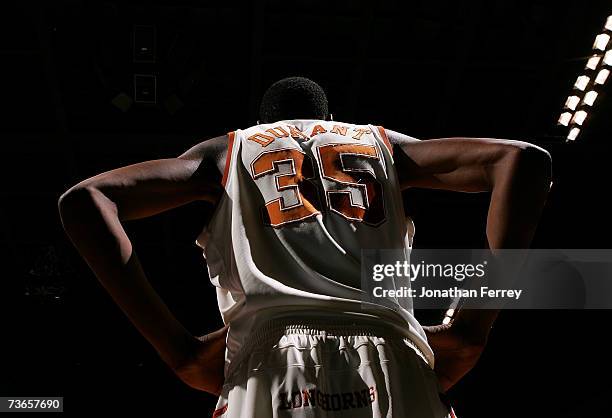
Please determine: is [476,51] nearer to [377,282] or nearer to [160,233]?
[160,233]

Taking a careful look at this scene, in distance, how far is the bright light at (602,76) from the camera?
736cm

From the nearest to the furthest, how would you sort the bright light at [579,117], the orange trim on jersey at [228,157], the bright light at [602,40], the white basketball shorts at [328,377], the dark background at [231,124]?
the white basketball shorts at [328,377]
the orange trim on jersey at [228,157]
the dark background at [231,124]
the bright light at [602,40]
the bright light at [579,117]

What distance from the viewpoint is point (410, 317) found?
148 cm

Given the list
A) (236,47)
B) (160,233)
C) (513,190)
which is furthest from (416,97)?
(513,190)

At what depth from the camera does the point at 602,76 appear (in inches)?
292

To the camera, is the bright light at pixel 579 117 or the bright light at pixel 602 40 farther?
the bright light at pixel 579 117

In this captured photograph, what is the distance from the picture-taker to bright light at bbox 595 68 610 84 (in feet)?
24.1

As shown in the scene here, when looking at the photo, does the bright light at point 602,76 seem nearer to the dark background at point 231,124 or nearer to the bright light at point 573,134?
the dark background at point 231,124

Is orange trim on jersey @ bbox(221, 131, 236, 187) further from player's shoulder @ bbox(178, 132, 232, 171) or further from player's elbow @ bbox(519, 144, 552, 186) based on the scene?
player's elbow @ bbox(519, 144, 552, 186)

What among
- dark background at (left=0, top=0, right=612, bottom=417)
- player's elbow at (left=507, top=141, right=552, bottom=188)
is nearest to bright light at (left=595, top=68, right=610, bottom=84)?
dark background at (left=0, top=0, right=612, bottom=417)

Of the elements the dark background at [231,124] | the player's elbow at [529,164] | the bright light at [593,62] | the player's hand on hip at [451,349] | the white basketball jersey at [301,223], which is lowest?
the dark background at [231,124]

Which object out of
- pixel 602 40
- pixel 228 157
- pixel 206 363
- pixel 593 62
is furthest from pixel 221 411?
pixel 593 62

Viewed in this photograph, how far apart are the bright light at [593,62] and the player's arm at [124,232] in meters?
6.46

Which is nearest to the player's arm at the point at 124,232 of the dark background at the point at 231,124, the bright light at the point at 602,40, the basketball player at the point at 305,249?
the basketball player at the point at 305,249
